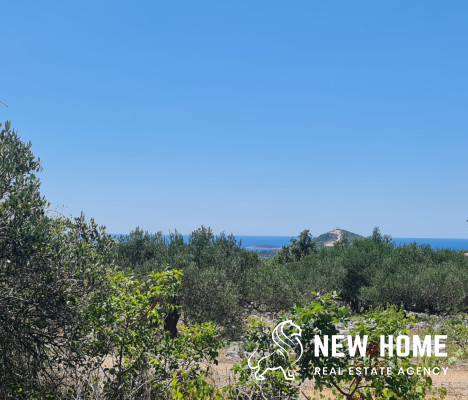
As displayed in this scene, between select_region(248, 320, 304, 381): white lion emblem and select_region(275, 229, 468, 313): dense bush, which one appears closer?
select_region(248, 320, 304, 381): white lion emblem

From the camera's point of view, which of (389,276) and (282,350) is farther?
(389,276)

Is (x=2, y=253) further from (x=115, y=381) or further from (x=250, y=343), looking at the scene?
(x=250, y=343)

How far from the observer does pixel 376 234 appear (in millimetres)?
53656

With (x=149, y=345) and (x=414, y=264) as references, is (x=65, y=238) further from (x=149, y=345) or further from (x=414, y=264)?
(x=414, y=264)

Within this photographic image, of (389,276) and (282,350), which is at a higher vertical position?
(282,350)

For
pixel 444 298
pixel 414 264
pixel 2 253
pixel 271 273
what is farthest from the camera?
pixel 414 264

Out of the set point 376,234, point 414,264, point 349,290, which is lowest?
point 349,290

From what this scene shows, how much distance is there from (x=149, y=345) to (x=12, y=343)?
294cm

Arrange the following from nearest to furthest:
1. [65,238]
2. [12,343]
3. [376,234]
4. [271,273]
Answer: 1. [12,343]
2. [65,238]
3. [271,273]
4. [376,234]

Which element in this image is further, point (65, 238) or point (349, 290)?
point (349, 290)

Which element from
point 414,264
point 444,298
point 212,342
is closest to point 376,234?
point 414,264

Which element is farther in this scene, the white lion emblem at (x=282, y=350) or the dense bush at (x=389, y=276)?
the dense bush at (x=389, y=276)

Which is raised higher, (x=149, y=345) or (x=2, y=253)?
(x=2, y=253)

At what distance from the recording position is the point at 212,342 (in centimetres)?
873
